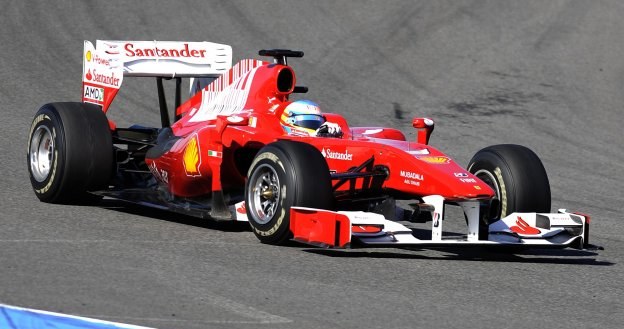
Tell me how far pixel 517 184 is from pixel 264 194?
6.64 ft

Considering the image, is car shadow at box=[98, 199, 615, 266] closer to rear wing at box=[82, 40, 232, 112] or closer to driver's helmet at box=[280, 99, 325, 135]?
driver's helmet at box=[280, 99, 325, 135]

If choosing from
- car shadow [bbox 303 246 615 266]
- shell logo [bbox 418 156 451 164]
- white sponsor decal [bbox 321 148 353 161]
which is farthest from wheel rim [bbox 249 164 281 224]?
shell logo [bbox 418 156 451 164]

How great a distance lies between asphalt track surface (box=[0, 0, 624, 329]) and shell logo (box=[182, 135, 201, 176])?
456 mm

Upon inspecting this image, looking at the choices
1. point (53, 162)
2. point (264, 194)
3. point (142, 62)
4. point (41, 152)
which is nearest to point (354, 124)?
point (142, 62)

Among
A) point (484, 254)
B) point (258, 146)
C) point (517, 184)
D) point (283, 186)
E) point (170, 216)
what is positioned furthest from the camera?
point (170, 216)

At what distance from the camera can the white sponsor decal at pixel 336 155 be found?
33.0 feet

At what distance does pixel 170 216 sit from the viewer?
1112 cm

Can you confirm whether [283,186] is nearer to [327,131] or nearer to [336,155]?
[336,155]

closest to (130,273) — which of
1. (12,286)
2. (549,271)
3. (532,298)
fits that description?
(12,286)

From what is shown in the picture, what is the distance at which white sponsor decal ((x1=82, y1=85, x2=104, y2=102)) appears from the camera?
1209 centimetres

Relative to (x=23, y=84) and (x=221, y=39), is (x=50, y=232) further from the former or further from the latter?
(x=221, y=39)

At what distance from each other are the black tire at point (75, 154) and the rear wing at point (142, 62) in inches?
28.2

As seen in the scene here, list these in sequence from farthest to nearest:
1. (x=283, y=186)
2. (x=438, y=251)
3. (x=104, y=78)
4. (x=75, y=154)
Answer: (x=104, y=78)
(x=75, y=154)
(x=438, y=251)
(x=283, y=186)

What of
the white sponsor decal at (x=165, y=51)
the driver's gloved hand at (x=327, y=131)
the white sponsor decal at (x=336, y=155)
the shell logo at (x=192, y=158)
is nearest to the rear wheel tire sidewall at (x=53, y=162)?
the shell logo at (x=192, y=158)
